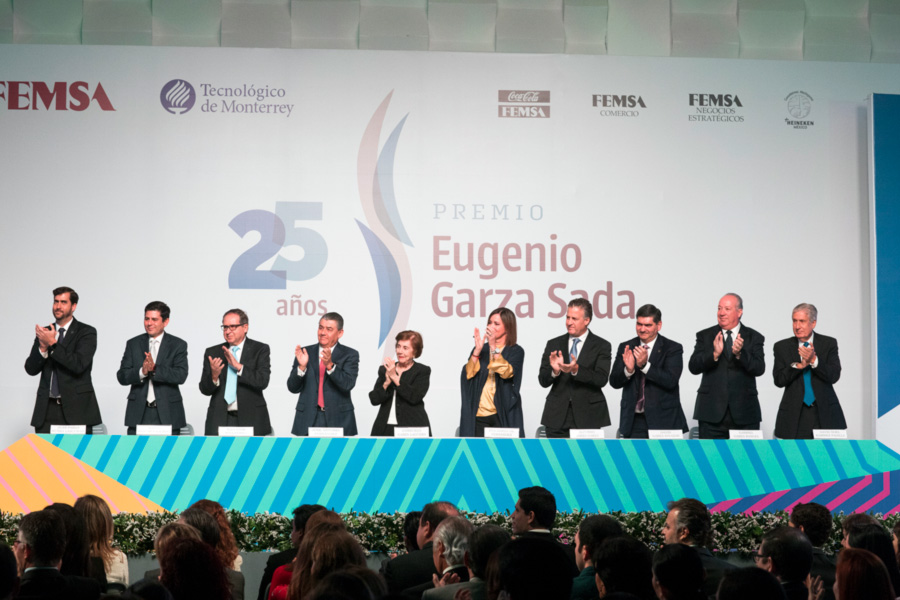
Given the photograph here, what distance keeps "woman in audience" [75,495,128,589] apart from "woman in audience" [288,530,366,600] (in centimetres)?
104

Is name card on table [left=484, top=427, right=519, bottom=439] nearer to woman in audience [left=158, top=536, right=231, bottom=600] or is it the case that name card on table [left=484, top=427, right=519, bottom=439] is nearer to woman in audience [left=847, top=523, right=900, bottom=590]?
woman in audience [left=847, top=523, right=900, bottom=590]

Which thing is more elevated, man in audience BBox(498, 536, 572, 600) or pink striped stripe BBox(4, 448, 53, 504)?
man in audience BBox(498, 536, 572, 600)

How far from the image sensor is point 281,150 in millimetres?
8008

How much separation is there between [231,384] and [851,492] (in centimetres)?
429

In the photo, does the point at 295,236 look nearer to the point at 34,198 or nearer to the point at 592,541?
the point at 34,198

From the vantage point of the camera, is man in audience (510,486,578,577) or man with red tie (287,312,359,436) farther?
man with red tie (287,312,359,436)

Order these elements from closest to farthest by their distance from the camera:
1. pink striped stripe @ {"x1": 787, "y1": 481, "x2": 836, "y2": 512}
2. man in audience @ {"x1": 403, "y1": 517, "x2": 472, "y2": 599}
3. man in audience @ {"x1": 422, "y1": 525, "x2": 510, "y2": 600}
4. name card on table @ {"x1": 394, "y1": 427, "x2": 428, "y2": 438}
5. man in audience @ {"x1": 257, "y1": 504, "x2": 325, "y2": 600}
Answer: man in audience @ {"x1": 422, "y1": 525, "x2": 510, "y2": 600} < man in audience @ {"x1": 403, "y1": 517, "x2": 472, "y2": 599} < man in audience @ {"x1": 257, "y1": 504, "x2": 325, "y2": 600} < pink striped stripe @ {"x1": 787, "y1": 481, "x2": 836, "y2": 512} < name card on table @ {"x1": 394, "y1": 427, "x2": 428, "y2": 438}

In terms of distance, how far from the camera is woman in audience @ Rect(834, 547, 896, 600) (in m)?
2.36

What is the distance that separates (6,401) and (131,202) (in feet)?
6.31

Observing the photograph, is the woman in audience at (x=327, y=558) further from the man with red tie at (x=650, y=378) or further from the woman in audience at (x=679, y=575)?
the man with red tie at (x=650, y=378)

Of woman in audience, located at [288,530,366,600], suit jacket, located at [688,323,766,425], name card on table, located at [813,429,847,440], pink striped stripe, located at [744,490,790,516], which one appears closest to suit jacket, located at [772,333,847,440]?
suit jacket, located at [688,323,766,425]

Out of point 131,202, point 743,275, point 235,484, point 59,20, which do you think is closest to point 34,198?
point 131,202

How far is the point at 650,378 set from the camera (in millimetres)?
6371

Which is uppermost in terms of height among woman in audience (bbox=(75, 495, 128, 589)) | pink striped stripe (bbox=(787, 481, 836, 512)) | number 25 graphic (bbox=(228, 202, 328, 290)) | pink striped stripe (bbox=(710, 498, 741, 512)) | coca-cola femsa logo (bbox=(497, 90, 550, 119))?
coca-cola femsa logo (bbox=(497, 90, 550, 119))
